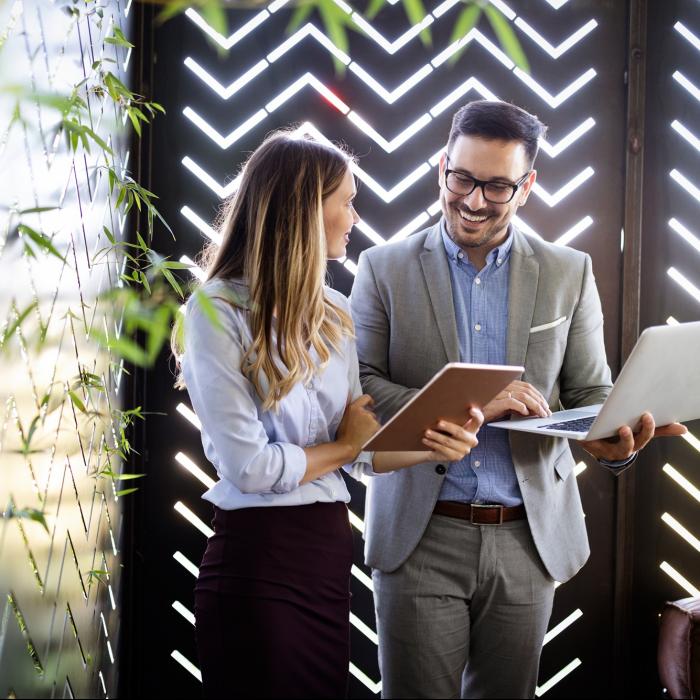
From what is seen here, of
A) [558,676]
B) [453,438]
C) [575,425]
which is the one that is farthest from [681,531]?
[453,438]

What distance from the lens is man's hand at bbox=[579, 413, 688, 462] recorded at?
202 cm

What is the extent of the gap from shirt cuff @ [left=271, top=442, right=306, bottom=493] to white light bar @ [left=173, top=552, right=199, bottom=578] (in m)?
1.22

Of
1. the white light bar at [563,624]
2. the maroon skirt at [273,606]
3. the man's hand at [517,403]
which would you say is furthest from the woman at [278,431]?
the white light bar at [563,624]

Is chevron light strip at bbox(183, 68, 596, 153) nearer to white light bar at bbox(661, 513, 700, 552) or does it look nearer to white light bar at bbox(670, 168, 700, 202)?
white light bar at bbox(670, 168, 700, 202)

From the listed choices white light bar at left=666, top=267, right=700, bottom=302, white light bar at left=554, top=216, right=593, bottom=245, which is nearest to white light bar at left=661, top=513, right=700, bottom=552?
white light bar at left=666, top=267, right=700, bottom=302

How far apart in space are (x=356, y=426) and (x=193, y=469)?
3.58ft

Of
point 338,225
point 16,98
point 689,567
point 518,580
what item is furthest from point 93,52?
point 689,567

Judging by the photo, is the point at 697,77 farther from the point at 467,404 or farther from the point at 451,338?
the point at 467,404

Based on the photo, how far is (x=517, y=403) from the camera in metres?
2.06

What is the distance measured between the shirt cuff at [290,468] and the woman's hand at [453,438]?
28cm

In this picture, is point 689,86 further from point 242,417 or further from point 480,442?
point 242,417

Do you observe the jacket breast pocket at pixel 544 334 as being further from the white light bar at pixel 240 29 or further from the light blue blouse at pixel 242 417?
the white light bar at pixel 240 29

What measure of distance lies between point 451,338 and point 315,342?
51 cm

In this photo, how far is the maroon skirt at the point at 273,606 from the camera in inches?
69.4
